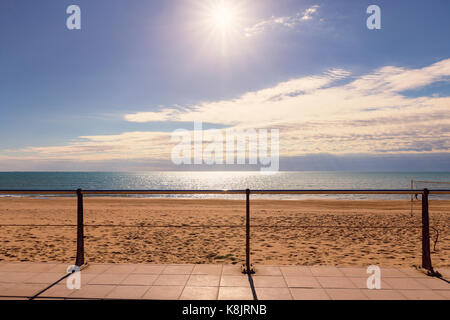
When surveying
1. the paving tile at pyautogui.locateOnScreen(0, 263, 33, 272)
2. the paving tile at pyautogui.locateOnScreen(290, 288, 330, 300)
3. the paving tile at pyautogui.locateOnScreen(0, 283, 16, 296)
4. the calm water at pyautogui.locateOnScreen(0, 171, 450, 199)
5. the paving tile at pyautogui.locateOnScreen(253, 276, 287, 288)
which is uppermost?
the paving tile at pyautogui.locateOnScreen(0, 283, 16, 296)

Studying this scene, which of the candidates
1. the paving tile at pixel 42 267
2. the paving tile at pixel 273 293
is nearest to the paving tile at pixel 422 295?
the paving tile at pixel 273 293

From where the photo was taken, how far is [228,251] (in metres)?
7.64

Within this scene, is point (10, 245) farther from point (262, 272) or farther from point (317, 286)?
point (317, 286)

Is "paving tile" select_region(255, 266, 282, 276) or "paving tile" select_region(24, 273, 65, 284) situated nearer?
"paving tile" select_region(24, 273, 65, 284)

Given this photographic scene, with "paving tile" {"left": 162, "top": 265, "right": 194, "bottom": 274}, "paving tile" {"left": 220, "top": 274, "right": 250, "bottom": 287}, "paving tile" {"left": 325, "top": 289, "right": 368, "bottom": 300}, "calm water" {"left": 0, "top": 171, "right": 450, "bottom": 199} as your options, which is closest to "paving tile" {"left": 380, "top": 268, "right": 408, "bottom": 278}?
"paving tile" {"left": 325, "top": 289, "right": 368, "bottom": 300}

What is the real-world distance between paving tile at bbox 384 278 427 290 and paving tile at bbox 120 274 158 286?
2.78 m

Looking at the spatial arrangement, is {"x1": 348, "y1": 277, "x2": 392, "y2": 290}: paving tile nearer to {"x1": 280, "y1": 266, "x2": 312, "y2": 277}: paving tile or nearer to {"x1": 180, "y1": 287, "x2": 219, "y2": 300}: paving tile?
{"x1": 280, "y1": 266, "x2": 312, "y2": 277}: paving tile

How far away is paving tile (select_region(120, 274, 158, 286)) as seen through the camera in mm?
3551

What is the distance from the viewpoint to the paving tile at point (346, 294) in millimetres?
3137

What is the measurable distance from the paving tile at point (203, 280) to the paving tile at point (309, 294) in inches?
34.8
